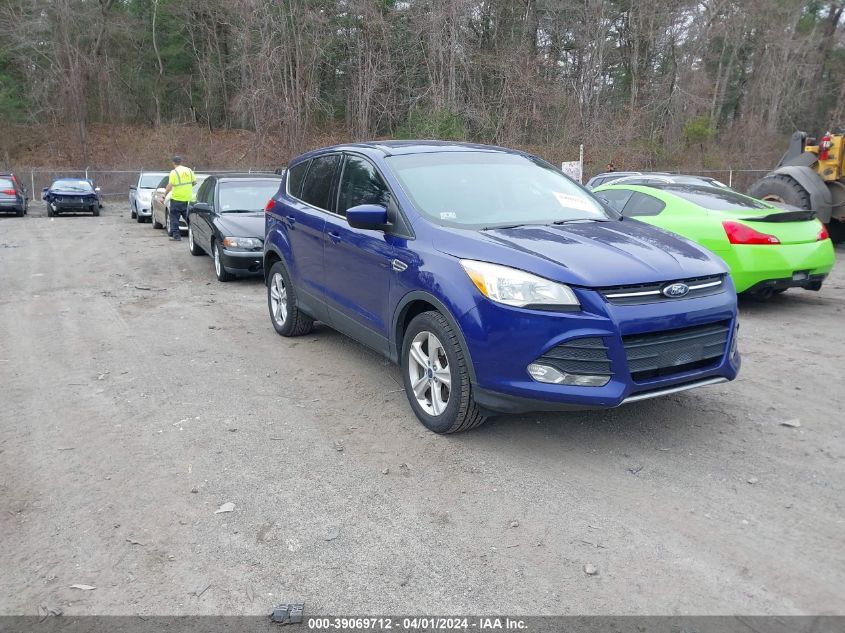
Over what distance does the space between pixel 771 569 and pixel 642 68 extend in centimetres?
3627

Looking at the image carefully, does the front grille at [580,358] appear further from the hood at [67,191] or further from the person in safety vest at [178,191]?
the hood at [67,191]

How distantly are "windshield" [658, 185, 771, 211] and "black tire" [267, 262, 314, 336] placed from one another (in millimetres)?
4837

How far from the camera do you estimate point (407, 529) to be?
11.6ft

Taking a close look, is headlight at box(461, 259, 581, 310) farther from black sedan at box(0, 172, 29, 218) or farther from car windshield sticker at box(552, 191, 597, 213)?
black sedan at box(0, 172, 29, 218)

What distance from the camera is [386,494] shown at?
390 cm

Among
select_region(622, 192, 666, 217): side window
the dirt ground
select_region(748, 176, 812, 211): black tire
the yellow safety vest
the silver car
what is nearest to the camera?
the dirt ground

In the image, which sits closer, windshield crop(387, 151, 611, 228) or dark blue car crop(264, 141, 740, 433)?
dark blue car crop(264, 141, 740, 433)

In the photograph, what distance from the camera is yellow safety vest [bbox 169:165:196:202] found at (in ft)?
48.8

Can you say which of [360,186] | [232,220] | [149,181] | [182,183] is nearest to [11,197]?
[149,181]

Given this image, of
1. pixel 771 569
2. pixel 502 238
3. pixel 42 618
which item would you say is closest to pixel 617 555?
pixel 771 569

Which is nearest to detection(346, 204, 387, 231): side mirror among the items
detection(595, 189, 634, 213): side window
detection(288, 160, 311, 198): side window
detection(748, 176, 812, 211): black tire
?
detection(288, 160, 311, 198): side window

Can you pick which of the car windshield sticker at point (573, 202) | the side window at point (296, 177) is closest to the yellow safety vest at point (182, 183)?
the side window at point (296, 177)

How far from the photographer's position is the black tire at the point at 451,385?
4305mm

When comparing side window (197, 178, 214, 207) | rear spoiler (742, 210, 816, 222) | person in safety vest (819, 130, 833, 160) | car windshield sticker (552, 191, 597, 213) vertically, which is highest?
person in safety vest (819, 130, 833, 160)
